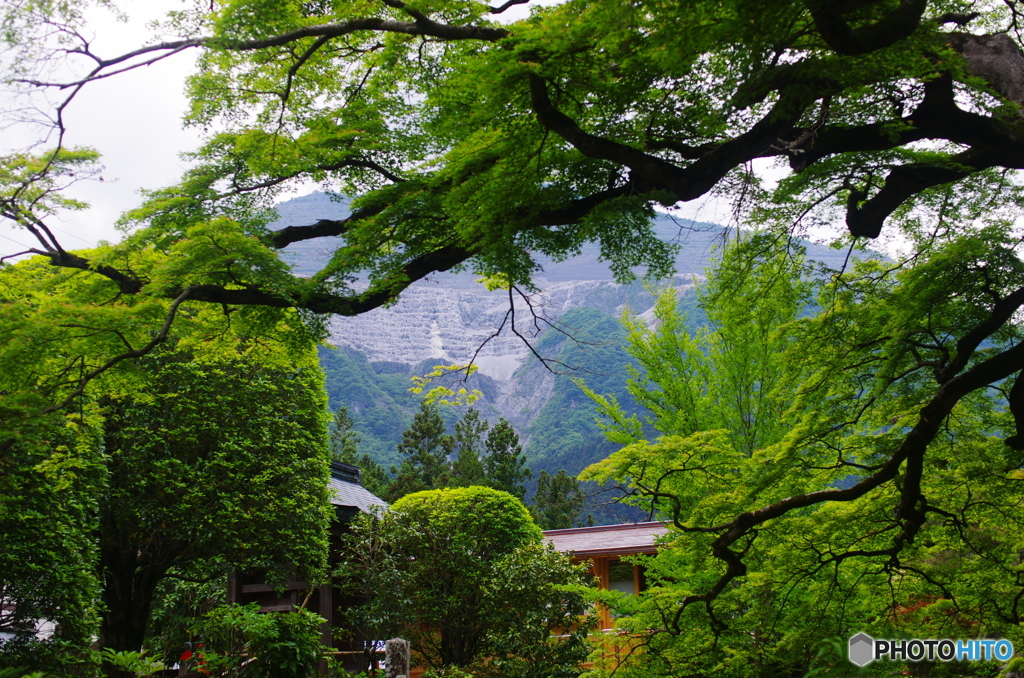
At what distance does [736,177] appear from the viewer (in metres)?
4.64

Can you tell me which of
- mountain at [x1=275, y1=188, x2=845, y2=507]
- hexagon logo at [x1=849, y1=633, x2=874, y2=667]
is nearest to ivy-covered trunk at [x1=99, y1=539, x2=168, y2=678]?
hexagon logo at [x1=849, y1=633, x2=874, y2=667]

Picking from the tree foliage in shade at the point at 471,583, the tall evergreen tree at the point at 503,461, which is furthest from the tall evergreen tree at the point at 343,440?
the tree foliage in shade at the point at 471,583

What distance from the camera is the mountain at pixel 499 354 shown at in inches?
1865

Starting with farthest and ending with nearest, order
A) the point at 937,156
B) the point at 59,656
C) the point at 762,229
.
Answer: the point at 59,656, the point at 762,229, the point at 937,156

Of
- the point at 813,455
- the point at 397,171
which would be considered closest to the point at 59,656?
the point at 397,171

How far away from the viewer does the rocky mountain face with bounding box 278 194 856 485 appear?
47.6 meters

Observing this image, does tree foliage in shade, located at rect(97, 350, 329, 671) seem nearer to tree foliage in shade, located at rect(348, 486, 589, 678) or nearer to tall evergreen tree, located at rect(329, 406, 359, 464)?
tree foliage in shade, located at rect(348, 486, 589, 678)

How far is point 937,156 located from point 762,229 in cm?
110

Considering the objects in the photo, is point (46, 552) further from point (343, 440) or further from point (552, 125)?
point (343, 440)

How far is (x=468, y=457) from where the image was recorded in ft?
102

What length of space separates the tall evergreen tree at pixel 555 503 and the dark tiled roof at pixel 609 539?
9639 millimetres

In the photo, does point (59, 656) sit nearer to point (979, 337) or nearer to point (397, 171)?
point (397, 171)

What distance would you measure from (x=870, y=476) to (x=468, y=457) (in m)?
27.1

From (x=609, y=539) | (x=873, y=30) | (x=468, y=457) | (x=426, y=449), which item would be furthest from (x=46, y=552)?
(x=426, y=449)
